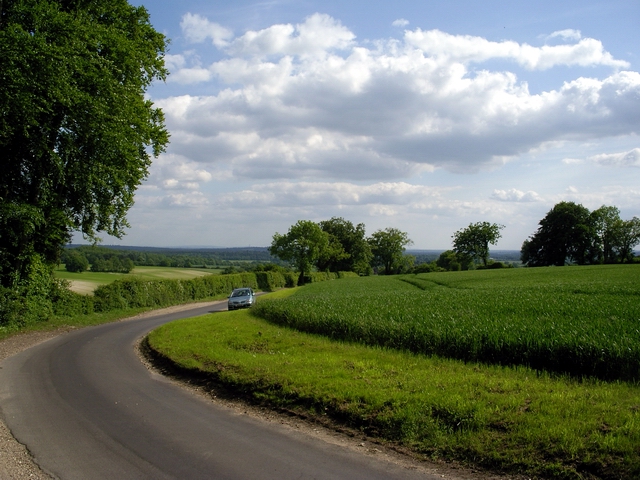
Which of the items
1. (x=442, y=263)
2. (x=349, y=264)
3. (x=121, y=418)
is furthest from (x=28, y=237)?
(x=442, y=263)

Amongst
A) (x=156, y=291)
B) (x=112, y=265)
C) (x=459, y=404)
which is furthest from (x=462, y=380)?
(x=112, y=265)

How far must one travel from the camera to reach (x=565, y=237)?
292 feet

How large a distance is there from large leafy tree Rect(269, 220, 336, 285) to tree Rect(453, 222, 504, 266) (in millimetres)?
51038

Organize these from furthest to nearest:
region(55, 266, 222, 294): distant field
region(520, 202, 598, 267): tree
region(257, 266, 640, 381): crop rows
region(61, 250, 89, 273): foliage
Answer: region(520, 202, 598, 267): tree
region(61, 250, 89, 273): foliage
region(55, 266, 222, 294): distant field
region(257, 266, 640, 381): crop rows

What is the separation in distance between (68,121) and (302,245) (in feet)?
182

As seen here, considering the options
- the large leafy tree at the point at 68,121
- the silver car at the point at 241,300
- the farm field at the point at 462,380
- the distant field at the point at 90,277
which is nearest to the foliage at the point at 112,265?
the distant field at the point at 90,277

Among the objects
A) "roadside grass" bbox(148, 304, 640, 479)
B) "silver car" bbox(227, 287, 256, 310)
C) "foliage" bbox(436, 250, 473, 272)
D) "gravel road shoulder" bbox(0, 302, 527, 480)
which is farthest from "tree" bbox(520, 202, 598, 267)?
"gravel road shoulder" bbox(0, 302, 527, 480)

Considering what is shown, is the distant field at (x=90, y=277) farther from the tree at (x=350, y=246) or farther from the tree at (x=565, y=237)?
the tree at (x=565, y=237)

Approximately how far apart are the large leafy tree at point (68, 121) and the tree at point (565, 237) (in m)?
87.8

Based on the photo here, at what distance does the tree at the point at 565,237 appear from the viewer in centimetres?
8888

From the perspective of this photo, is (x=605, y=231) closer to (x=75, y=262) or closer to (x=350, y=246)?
(x=350, y=246)

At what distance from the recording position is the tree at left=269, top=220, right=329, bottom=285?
7500cm

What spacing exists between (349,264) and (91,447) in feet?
344

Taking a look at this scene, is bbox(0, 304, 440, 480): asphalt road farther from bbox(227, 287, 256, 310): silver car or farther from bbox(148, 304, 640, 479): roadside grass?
bbox(227, 287, 256, 310): silver car
